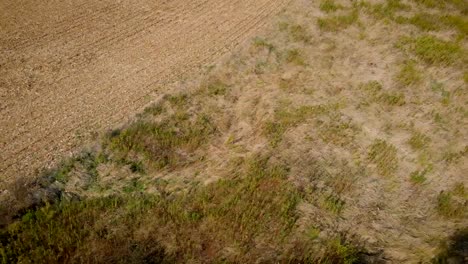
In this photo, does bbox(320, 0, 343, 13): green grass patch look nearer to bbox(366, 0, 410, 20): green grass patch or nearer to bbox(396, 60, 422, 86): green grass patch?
bbox(366, 0, 410, 20): green grass patch

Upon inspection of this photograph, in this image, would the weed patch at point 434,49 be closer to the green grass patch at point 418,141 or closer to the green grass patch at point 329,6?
the green grass patch at point 329,6

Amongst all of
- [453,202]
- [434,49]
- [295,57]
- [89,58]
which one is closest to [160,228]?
[89,58]

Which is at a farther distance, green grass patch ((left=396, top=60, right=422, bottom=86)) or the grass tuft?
the grass tuft

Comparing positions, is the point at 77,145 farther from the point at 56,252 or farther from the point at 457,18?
the point at 457,18

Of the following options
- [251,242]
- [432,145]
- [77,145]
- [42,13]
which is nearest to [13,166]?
[77,145]

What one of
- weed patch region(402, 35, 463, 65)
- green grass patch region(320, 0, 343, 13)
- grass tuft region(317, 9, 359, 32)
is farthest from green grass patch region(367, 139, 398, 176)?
green grass patch region(320, 0, 343, 13)

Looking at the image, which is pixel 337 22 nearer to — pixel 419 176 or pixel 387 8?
pixel 387 8

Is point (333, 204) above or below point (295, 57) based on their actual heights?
below
